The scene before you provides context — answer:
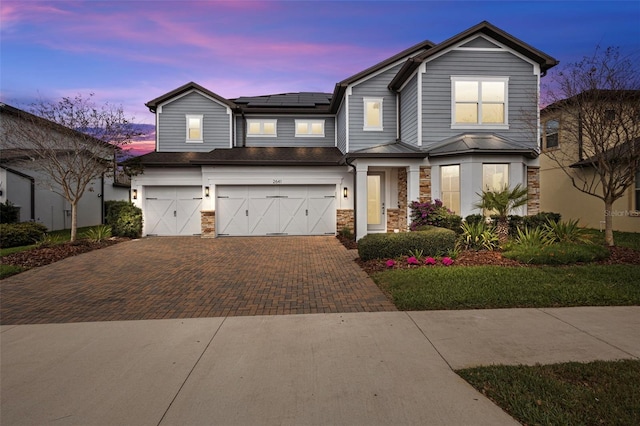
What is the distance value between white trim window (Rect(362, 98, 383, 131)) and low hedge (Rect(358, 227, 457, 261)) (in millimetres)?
7343

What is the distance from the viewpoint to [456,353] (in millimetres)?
4012

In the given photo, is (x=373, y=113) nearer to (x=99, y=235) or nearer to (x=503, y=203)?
(x=503, y=203)

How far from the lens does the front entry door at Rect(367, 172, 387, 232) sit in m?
15.4

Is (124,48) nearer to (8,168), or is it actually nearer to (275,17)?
(275,17)

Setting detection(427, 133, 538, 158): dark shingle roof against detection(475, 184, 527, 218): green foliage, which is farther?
detection(427, 133, 538, 158): dark shingle roof

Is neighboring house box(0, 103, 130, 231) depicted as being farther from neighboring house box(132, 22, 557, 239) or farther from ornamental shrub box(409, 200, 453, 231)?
ornamental shrub box(409, 200, 453, 231)

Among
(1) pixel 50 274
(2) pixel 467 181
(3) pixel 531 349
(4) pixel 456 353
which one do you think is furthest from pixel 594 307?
(1) pixel 50 274

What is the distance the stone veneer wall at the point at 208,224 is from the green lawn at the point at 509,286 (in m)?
9.90

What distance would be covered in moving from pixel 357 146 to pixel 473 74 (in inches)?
202

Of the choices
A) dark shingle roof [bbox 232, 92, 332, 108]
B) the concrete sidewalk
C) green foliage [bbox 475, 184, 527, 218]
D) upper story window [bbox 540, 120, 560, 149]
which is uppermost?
dark shingle roof [bbox 232, 92, 332, 108]

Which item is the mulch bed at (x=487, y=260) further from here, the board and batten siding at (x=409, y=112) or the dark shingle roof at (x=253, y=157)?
the dark shingle roof at (x=253, y=157)

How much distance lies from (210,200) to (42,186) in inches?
363

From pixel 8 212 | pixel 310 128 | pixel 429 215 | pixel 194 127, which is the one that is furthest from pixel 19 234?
pixel 429 215

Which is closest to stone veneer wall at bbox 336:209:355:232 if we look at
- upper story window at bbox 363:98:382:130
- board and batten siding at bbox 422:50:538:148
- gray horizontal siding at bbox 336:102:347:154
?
gray horizontal siding at bbox 336:102:347:154
